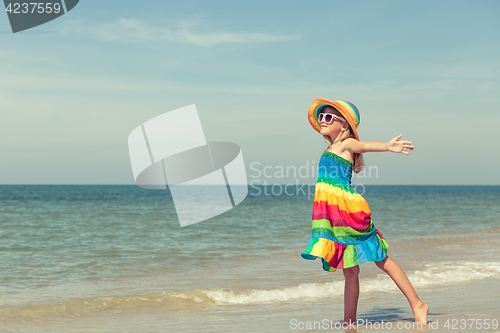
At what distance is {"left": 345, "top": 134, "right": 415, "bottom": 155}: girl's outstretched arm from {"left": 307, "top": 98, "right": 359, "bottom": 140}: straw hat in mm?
153

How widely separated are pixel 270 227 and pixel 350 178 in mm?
12769

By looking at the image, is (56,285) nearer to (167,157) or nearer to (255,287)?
(255,287)

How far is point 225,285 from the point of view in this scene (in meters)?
6.80

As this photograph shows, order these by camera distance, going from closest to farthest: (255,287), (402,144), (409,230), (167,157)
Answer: (402,144) → (255,287) → (167,157) → (409,230)

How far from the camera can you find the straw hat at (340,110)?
3.59m

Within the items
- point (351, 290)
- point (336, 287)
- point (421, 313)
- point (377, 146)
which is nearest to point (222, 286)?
point (336, 287)

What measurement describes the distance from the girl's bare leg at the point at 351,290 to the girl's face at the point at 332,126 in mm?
1121

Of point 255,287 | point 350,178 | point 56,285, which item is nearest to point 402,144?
Result: point 350,178

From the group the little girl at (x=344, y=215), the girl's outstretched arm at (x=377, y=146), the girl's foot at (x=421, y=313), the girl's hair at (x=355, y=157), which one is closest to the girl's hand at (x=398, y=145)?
the girl's outstretched arm at (x=377, y=146)

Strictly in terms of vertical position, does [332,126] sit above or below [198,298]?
Result: above

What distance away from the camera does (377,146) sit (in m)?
3.30

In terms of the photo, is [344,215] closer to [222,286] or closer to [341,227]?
[341,227]

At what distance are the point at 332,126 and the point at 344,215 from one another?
0.76 metres

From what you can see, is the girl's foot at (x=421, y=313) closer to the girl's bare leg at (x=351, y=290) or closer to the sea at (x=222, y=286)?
the sea at (x=222, y=286)
